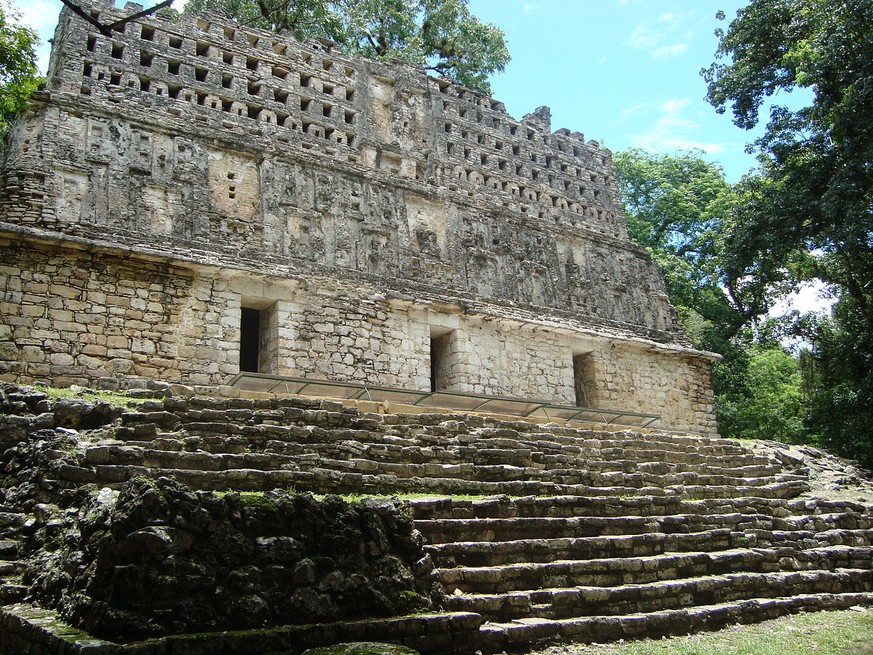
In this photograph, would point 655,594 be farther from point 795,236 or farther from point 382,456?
point 795,236

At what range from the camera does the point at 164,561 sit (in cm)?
500

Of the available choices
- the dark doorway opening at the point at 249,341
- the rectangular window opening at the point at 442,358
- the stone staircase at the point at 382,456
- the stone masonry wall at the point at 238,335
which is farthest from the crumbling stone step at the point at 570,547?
the dark doorway opening at the point at 249,341

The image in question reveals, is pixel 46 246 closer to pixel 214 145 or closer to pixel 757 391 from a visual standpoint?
pixel 214 145

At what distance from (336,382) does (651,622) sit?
7.13 metres

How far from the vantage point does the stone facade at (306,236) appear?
13.3 metres

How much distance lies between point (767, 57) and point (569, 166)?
20.0ft

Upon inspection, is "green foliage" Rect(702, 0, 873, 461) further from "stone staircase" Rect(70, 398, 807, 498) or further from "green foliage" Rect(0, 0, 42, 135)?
"green foliage" Rect(0, 0, 42, 135)

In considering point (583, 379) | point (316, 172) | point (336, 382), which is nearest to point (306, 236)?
point (316, 172)

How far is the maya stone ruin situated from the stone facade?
0.06m

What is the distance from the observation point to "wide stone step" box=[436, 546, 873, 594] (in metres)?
7.02

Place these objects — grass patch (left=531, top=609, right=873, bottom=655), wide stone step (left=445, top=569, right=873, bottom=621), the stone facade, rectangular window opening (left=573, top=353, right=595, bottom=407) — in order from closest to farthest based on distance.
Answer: grass patch (left=531, top=609, right=873, bottom=655), wide stone step (left=445, top=569, right=873, bottom=621), the stone facade, rectangular window opening (left=573, top=353, right=595, bottom=407)

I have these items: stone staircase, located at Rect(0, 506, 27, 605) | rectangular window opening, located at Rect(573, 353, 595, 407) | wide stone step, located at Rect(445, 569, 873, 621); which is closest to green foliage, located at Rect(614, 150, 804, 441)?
rectangular window opening, located at Rect(573, 353, 595, 407)

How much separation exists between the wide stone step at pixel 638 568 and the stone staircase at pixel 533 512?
18 millimetres

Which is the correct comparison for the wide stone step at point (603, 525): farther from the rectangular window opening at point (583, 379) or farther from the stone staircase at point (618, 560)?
the rectangular window opening at point (583, 379)
